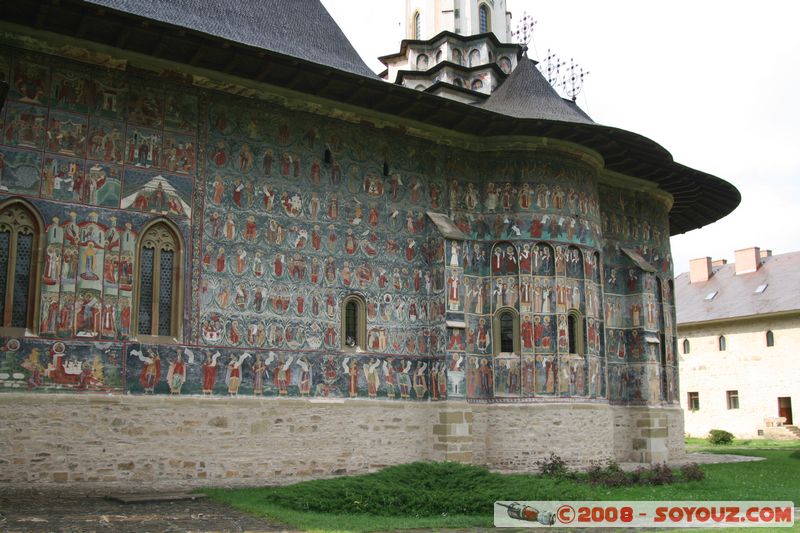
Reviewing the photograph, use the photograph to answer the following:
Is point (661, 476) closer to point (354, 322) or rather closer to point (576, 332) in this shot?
point (576, 332)

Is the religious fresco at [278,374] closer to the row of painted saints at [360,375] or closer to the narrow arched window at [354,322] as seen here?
the row of painted saints at [360,375]

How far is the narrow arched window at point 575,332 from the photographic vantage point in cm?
1670

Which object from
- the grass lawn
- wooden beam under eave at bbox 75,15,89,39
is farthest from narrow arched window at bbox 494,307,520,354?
wooden beam under eave at bbox 75,15,89,39

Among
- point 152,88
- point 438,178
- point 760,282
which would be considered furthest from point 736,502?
point 760,282

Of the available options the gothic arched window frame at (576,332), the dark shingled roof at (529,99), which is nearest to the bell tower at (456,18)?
the dark shingled roof at (529,99)

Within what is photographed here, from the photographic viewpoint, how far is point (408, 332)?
15.5 meters

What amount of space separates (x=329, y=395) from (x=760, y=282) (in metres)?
26.4

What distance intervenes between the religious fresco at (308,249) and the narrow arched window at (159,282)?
0.63 feet

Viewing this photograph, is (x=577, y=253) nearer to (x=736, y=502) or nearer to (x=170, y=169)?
(x=736, y=502)

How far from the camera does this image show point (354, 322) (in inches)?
591

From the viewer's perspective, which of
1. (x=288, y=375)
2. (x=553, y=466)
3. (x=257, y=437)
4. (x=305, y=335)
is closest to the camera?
(x=257, y=437)

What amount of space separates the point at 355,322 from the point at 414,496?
4.69 meters

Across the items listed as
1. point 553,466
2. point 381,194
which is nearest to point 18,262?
point 381,194

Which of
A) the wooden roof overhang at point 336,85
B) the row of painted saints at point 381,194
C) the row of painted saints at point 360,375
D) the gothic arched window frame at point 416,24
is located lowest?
the row of painted saints at point 360,375
